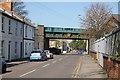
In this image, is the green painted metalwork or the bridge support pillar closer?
the bridge support pillar

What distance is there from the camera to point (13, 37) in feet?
135

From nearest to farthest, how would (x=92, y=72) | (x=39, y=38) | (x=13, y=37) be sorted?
(x=92, y=72)
(x=13, y=37)
(x=39, y=38)

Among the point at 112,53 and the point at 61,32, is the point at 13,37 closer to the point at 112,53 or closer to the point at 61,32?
the point at 112,53

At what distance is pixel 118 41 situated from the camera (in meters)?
15.3

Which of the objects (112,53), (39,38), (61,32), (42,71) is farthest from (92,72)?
(61,32)

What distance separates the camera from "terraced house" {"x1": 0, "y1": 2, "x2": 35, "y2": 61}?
36.2 meters

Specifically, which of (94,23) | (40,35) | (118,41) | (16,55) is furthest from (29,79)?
(40,35)

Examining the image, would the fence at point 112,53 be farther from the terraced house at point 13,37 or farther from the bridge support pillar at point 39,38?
the bridge support pillar at point 39,38

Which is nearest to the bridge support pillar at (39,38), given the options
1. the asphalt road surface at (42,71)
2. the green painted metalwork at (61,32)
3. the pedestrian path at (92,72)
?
the green painted metalwork at (61,32)

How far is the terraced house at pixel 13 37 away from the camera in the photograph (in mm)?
36219

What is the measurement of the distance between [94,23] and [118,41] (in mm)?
44872

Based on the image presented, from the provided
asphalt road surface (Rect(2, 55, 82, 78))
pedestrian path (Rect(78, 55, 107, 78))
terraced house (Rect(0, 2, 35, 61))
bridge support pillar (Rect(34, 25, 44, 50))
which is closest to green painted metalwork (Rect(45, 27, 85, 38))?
bridge support pillar (Rect(34, 25, 44, 50))

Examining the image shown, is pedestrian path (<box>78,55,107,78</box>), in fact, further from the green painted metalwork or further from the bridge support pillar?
the green painted metalwork

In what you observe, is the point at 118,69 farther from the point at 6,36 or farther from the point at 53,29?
the point at 53,29
